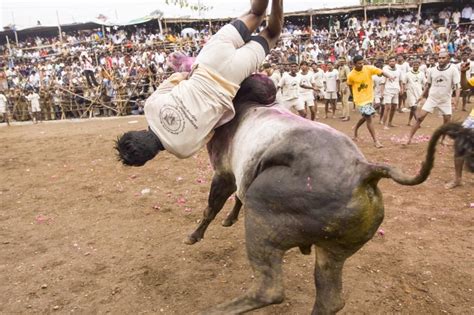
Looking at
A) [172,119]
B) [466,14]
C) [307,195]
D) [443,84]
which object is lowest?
[443,84]

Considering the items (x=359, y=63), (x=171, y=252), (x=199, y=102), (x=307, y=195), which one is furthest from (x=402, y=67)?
(x=307, y=195)

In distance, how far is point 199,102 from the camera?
2768 mm

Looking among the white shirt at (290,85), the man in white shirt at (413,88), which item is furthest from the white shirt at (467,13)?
the white shirt at (290,85)

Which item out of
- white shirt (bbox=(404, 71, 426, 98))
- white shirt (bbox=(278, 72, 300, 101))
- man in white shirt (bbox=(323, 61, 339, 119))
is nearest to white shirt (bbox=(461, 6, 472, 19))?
man in white shirt (bbox=(323, 61, 339, 119))

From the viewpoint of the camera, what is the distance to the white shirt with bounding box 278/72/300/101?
1199cm

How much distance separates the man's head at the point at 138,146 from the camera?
288 centimetres

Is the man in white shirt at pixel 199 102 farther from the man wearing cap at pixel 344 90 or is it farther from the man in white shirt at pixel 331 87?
the man in white shirt at pixel 331 87

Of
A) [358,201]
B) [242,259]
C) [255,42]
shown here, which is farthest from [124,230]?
[358,201]

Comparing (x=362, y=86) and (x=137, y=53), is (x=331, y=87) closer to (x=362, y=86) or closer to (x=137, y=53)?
(x=362, y=86)

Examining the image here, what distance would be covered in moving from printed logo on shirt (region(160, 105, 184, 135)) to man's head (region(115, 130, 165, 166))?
0.17 metres

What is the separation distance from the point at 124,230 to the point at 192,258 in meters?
1.21

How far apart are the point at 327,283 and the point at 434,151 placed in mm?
983

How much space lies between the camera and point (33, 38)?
3066cm

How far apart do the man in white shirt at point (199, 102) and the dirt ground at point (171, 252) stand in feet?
4.56
